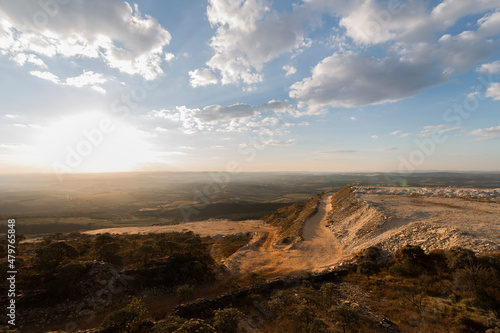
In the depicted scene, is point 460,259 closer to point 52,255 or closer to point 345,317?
point 345,317

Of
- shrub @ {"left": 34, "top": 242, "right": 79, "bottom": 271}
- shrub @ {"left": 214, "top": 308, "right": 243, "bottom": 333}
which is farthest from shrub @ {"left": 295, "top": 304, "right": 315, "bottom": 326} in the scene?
shrub @ {"left": 34, "top": 242, "right": 79, "bottom": 271}

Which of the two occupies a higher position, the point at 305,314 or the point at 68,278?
the point at 305,314

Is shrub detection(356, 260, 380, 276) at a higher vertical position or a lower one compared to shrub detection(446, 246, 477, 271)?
lower

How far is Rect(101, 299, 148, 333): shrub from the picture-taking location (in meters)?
10.6

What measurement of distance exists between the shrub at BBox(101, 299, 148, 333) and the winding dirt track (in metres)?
13.3

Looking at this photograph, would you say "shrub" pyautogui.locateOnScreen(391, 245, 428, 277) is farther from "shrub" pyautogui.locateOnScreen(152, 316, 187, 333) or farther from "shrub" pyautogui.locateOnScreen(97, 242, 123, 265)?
"shrub" pyautogui.locateOnScreen(97, 242, 123, 265)

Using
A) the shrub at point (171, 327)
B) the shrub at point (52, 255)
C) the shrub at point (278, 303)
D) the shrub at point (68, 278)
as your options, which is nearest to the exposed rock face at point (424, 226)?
the shrub at point (278, 303)

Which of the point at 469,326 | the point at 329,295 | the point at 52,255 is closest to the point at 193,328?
the point at 329,295

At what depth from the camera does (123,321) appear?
1086 centimetres

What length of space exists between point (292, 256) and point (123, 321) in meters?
20.7

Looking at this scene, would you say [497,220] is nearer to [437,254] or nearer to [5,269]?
[437,254]

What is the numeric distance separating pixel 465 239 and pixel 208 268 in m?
25.5

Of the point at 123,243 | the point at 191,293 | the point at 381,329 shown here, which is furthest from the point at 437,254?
the point at 123,243

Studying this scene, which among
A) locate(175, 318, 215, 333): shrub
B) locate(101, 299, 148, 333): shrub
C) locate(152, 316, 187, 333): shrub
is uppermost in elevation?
locate(175, 318, 215, 333): shrub
